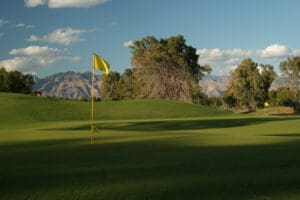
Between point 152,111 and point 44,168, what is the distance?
41397 millimetres

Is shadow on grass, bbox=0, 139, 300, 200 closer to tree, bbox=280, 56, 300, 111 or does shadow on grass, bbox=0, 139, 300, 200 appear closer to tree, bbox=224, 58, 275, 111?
tree, bbox=224, 58, 275, 111

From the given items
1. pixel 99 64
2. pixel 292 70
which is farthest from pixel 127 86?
pixel 99 64

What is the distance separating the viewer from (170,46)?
98.6 metres

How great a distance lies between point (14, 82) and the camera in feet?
292

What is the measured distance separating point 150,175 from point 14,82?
8581 centimetres

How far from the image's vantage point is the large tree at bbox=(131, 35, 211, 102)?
98000 mm

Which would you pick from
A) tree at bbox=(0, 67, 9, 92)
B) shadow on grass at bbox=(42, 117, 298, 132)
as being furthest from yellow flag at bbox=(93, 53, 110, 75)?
tree at bbox=(0, 67, 9, 92)

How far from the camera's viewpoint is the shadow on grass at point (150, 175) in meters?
6.43

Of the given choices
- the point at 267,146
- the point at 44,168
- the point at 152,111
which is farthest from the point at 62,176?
the point at 152,111

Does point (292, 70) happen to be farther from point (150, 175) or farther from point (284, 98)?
point (150, 175)

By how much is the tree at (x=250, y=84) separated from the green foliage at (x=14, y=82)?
1938 inches

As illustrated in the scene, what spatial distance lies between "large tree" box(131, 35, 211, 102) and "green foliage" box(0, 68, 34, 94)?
82.3 ft

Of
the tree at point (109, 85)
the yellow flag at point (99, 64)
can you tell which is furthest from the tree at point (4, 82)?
the yellow flag at point (99, 64)

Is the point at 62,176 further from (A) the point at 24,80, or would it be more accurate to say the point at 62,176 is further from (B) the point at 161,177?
(A) the point at 24,80
